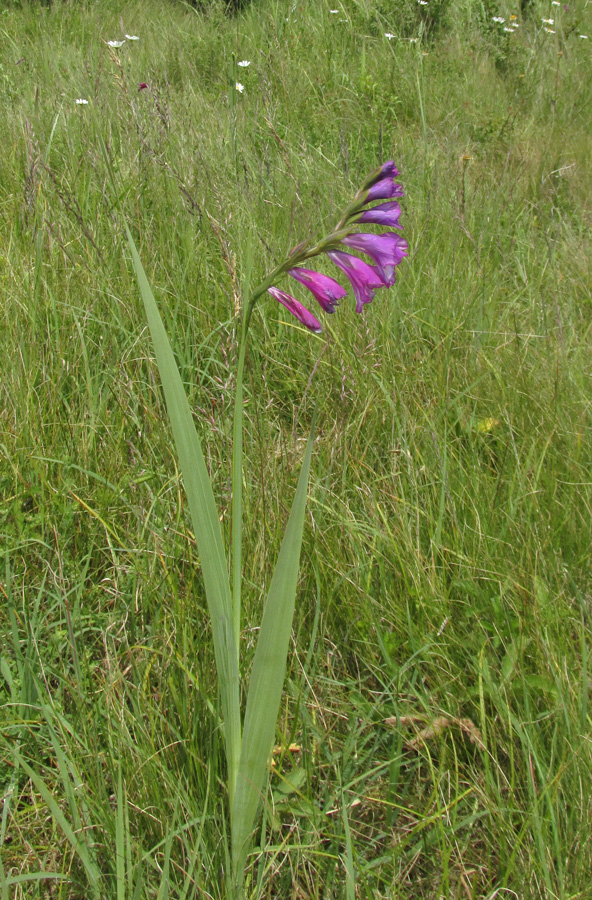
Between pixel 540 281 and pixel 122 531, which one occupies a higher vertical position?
pixel 540 281

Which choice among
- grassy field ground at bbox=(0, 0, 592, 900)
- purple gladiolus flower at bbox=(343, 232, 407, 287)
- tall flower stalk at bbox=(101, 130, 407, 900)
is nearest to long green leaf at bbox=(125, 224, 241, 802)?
tall flower stalk at bbox=(101, 130, 407, 900)

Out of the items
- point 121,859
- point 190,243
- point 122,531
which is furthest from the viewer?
point 190,243

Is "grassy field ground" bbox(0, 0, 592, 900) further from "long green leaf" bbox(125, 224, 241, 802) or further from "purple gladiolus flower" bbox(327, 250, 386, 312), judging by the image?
"purple gladiolus flower" bbox(327, 250, 386, 312)

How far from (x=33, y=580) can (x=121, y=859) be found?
0.62 metres

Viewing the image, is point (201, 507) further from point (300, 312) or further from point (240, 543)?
point (300, 312)

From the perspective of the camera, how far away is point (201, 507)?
893 mm

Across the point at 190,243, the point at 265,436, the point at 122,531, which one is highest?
the point at 190,243

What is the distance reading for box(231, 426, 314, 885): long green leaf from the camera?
0.86 m

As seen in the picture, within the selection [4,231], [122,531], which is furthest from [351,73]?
[122,531]

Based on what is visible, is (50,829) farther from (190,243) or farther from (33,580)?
(190,243)

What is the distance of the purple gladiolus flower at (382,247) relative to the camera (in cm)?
88

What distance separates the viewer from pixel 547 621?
1.17 m

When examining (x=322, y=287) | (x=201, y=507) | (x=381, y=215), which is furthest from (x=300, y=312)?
(x=201, y=507)

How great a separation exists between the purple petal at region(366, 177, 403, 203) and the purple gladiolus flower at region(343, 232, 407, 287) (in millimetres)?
50
